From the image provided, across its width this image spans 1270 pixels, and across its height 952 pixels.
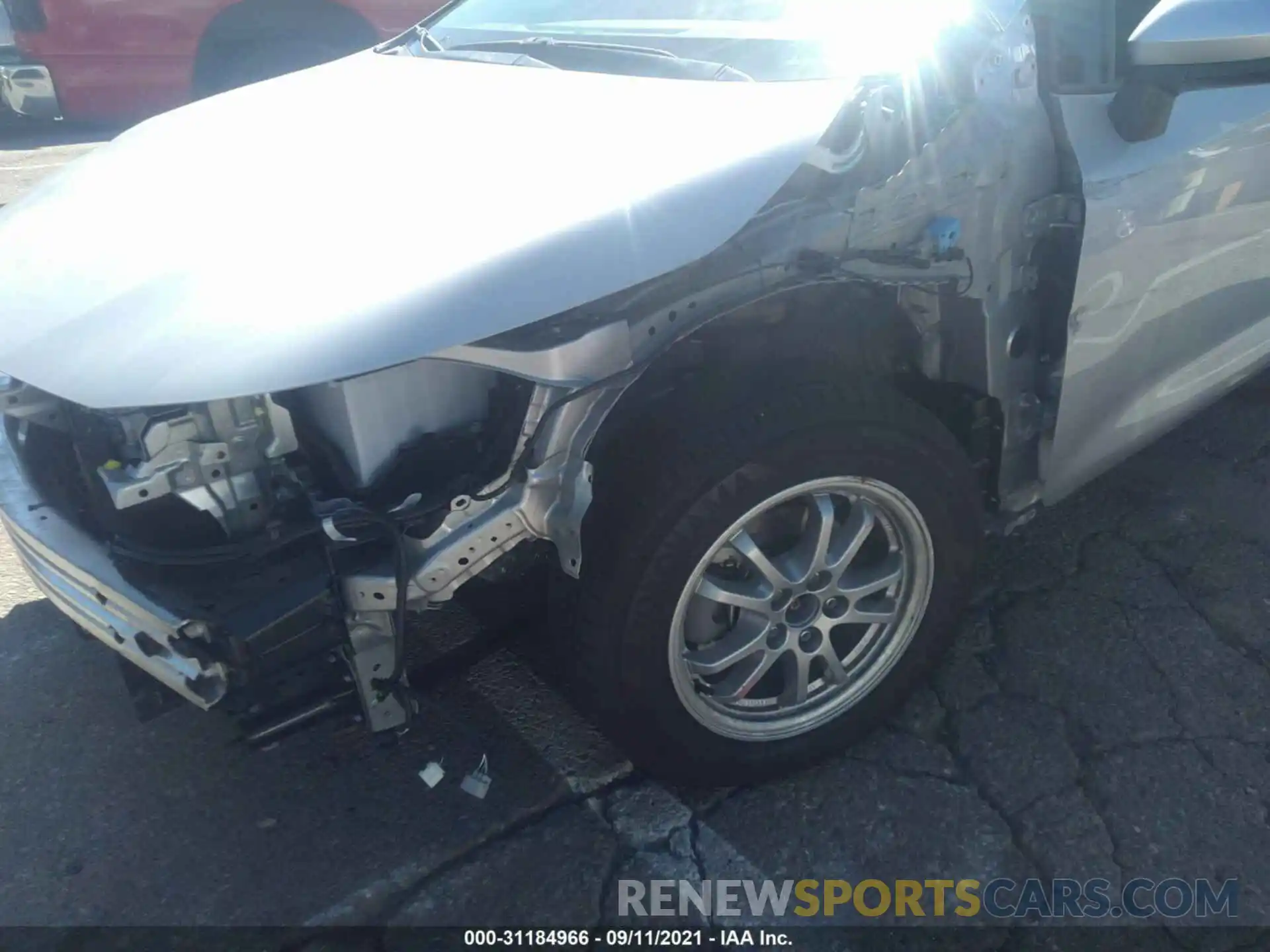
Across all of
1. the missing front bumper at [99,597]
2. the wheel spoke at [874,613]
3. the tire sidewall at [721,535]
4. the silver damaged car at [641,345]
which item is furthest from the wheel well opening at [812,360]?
the missing front bumper at [99,597]

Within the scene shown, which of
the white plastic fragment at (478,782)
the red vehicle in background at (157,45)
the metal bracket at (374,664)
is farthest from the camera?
the red vehicle in background at (157,45)

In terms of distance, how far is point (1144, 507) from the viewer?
312cm

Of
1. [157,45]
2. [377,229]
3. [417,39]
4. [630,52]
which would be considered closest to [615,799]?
[377,229]

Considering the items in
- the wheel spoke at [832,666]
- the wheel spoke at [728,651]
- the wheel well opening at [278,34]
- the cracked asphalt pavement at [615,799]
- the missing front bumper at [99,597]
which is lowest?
the cracked asphalt pavement at [615,799]

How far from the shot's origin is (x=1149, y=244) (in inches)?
87.5

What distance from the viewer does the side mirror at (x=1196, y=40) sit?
198 cm

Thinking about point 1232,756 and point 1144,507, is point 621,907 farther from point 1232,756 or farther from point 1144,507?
point 1144,507

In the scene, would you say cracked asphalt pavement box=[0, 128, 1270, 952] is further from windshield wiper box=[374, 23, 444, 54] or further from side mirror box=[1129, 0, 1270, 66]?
windshield wiper box=[374, 23, 444, 54]

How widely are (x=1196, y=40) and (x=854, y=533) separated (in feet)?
3.76

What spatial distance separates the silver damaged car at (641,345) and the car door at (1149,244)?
0.01 m

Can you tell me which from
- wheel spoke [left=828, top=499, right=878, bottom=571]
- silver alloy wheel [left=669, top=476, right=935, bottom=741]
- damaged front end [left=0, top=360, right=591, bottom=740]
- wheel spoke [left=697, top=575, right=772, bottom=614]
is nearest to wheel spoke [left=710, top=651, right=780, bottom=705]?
silver alloy wheel [left=669, top=476, right=935, bottom=741]

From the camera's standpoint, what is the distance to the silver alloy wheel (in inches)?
80.0

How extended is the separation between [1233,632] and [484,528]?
6.57ft

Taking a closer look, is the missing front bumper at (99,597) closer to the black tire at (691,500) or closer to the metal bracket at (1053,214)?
the black tire at (691,500)
